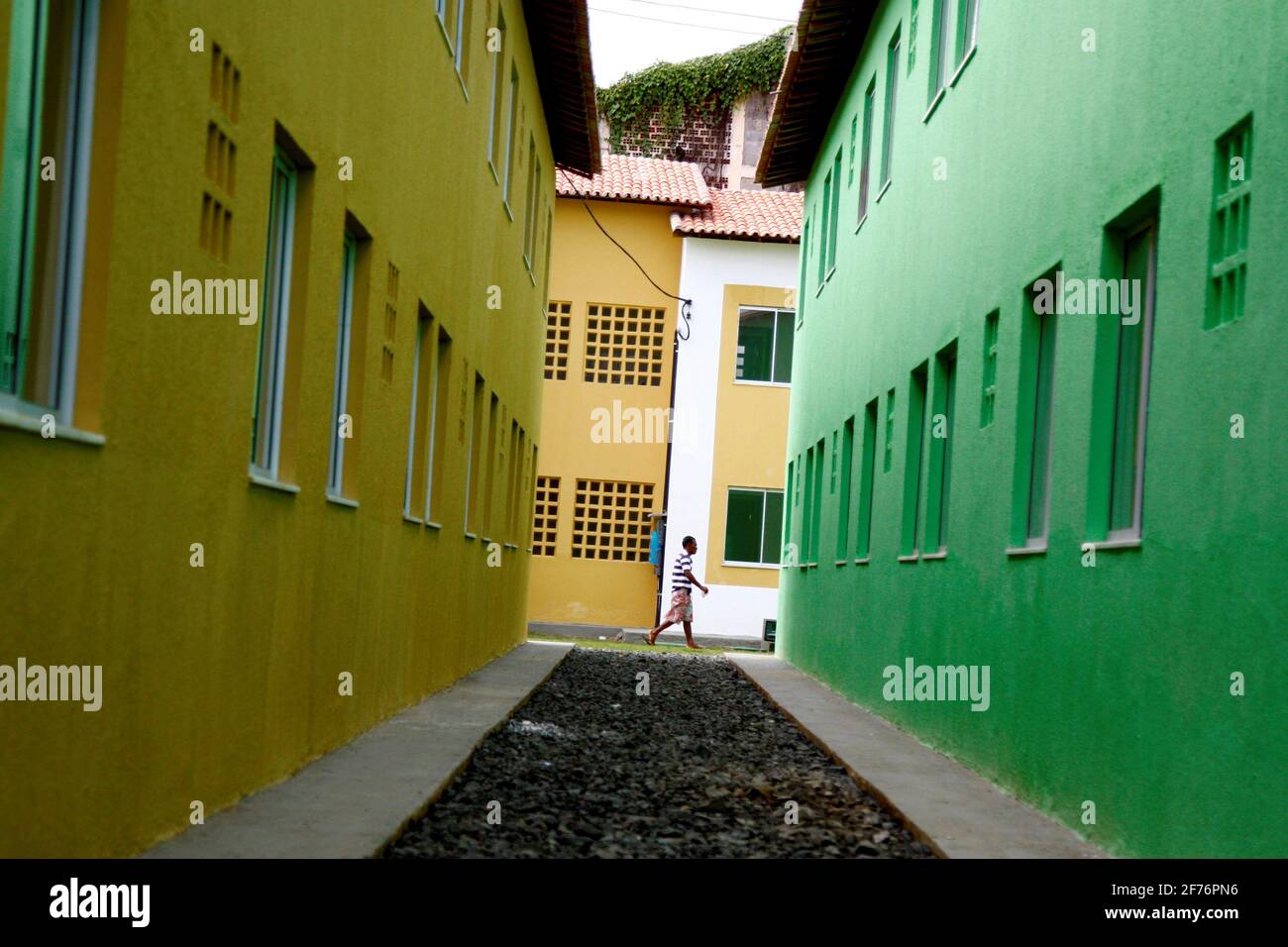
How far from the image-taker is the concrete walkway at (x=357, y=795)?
7.15m

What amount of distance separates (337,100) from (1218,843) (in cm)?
635

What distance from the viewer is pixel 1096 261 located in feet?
31.7

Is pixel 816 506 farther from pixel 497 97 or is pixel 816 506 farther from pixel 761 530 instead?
pixel 761 530

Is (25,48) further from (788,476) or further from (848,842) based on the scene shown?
(788,476)

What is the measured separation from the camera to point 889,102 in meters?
20.0

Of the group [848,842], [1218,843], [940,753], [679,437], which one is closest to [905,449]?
[940,753]

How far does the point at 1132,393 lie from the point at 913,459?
733cm

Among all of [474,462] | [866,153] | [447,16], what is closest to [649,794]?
[447,16]

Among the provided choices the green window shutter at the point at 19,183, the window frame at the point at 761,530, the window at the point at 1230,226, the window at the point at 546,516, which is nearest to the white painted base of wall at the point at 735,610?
the window frame at the point at 761,530

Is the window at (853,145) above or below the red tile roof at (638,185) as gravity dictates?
below

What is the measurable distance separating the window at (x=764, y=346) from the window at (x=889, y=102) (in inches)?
728

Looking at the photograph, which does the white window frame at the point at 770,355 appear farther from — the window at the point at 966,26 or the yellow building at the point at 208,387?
the yellow building at the point at 208,387

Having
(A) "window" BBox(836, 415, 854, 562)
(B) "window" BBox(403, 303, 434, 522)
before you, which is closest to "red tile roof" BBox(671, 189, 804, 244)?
(A) "window" BBox(836, 415, 854, 562)

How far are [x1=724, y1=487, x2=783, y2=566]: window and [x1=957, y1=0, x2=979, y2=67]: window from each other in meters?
23.2
